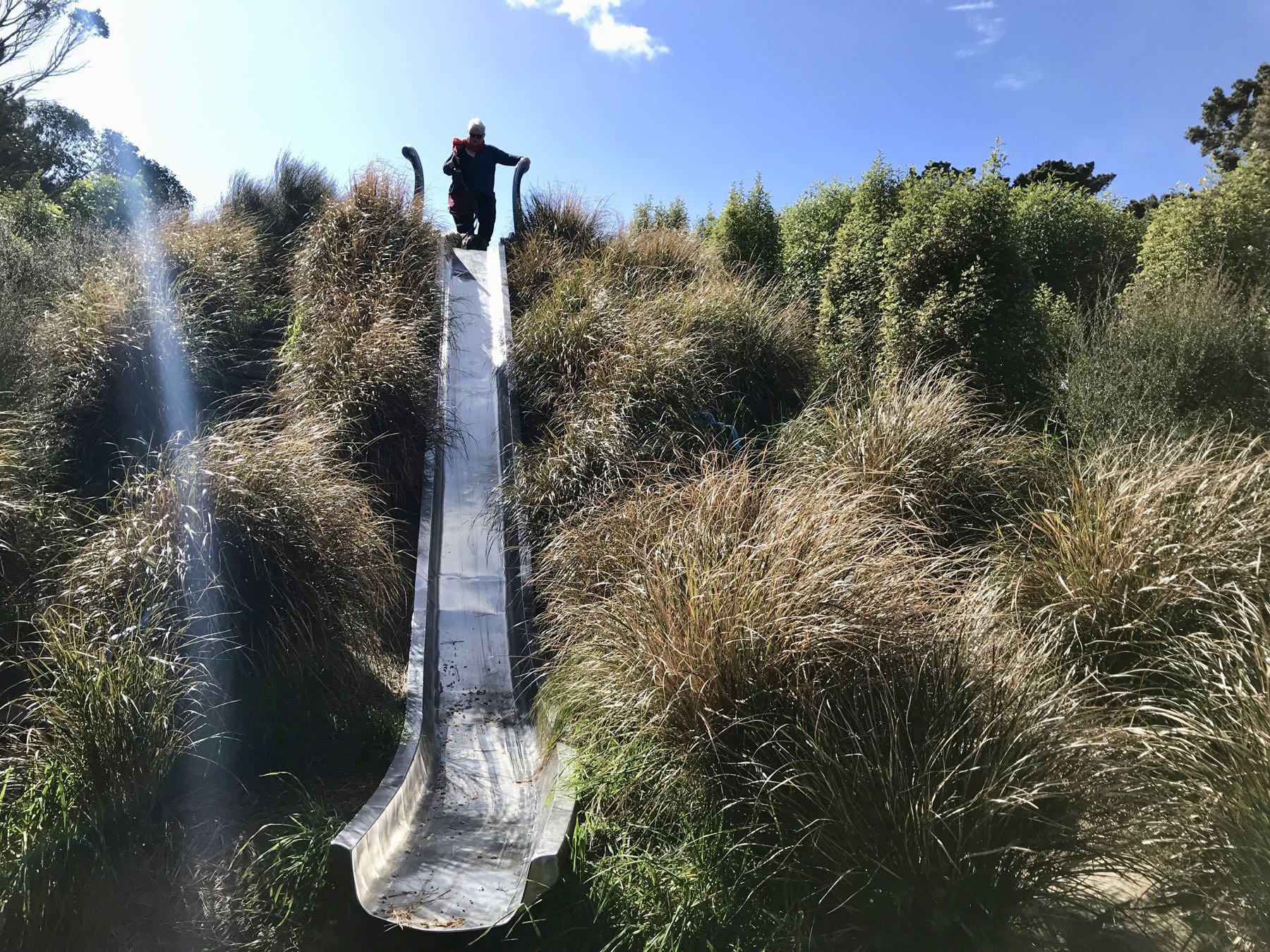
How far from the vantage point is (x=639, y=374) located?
21.9 feet

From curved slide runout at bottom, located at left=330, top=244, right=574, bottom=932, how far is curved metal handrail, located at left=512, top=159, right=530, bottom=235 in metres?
4.64

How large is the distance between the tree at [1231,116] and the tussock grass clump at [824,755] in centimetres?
2796

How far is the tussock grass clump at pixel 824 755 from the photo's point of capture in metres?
2.58

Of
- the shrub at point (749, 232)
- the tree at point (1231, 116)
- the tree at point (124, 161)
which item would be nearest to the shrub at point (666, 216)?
the shrub at point (749, 232)

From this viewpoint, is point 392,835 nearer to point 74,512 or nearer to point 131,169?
point 74,512

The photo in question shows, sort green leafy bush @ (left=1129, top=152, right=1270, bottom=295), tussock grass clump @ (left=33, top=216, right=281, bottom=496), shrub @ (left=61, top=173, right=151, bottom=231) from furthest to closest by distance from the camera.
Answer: shrub @ (left=61, top=173, right=151, bottom=231)
green leafy bush @ (left=1129, top=152, right=1270, bottom=295)
tussock grass clump @ (left=33, top=216, right=281, bottom=496)

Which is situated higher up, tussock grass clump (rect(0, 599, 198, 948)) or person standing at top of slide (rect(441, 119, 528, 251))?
person standing at top of slide (rect(441, 119, 528, 251))

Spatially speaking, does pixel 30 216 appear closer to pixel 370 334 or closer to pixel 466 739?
pixel 370 334

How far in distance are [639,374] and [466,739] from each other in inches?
128

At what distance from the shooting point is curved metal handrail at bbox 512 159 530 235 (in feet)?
40.4

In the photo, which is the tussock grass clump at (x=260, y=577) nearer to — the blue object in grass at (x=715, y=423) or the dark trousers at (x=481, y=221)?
the blue object in grass at (x=715, y=423)

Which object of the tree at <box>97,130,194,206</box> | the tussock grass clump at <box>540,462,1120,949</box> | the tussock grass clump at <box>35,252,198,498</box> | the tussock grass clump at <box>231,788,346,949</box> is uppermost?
the tree at <box>97,130,194,206</box>

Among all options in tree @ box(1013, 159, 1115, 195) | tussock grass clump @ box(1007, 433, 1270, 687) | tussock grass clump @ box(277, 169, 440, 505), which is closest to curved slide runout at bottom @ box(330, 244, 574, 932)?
tussock grass clump @ box(277, 169, 440, 505)

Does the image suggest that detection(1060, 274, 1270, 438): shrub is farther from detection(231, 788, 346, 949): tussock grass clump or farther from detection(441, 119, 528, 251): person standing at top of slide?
detection(441, 119, 528, 251): person standing at top of slide
